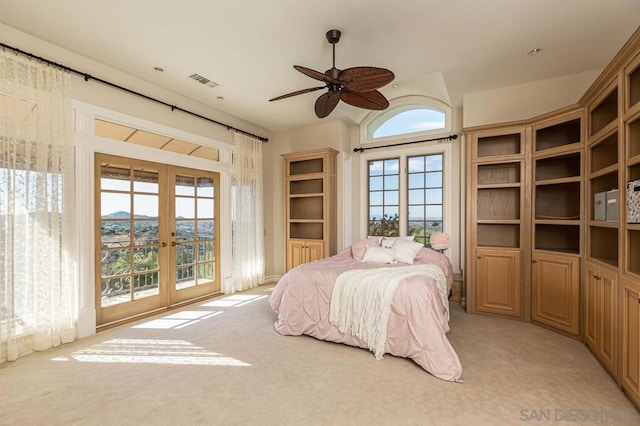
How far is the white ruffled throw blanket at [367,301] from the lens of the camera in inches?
104

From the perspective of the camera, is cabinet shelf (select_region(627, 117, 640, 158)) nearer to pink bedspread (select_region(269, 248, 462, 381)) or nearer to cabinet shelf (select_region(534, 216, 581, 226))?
cabinet shelf (select_region(534, 216, 581, 226))

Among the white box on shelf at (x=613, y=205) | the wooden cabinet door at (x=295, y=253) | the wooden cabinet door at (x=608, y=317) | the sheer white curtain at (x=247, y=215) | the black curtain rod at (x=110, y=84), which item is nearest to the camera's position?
the wooden cabinet door at (x=608, y=317)

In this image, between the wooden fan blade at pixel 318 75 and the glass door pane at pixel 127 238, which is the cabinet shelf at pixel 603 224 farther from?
Result: the glass door pane at pixel 127 238

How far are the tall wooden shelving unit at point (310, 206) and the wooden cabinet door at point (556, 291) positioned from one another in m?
2.82

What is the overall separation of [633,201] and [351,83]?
216cm

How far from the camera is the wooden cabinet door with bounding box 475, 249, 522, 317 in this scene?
139 inches

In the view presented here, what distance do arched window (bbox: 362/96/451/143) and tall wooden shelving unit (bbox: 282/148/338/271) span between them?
2.70ft

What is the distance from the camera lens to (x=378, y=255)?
Answer: 3877mm

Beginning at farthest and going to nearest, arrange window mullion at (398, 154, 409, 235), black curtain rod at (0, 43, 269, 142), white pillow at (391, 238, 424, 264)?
window mullion at (398, 154, 409, 235) < white pillow at (391, 238, 424, 264) < black curtain rod at (0, 43, 269, 142)

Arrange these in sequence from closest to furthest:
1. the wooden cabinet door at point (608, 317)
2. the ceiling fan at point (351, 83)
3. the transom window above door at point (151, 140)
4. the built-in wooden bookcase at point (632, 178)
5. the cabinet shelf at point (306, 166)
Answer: the built-in wooden bookcase at point (632, 178) < the wooden cabinet door at point (608, 317) < the ceiling fan at point (351, 83) < the transom window above door at point (151, 140) < the cabinet shelf at point (306, 166)

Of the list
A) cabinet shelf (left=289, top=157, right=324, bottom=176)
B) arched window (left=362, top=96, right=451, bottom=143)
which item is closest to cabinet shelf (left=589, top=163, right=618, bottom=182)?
arched window (left=362, top=96, right=451, bottom=143)

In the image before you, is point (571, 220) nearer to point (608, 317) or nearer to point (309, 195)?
point (608, 317)

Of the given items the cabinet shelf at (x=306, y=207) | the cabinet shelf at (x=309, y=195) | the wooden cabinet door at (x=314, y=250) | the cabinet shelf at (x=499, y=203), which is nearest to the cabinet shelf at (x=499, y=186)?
the cabinet shelf at (x=499, y=203)

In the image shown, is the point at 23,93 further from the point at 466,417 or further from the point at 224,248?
the point at 466,417
